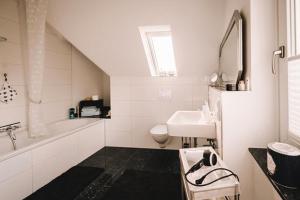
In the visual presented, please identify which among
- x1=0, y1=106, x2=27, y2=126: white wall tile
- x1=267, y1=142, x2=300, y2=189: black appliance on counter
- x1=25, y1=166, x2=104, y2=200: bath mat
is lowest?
x1=25, y1=166, x2=104, y2=200: bath mat

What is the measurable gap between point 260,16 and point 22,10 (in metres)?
3.03

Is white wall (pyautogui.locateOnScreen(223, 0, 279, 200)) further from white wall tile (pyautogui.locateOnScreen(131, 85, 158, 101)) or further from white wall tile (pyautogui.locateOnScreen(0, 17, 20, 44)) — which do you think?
white wall tile (pyautogui.locateOnScreen(0, 17, 20, 44))

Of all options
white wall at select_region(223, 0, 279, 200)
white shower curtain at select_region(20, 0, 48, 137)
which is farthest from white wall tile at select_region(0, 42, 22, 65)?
white wall at select_region(223, 0, 279, 200)

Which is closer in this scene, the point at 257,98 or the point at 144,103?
the point at 257,98

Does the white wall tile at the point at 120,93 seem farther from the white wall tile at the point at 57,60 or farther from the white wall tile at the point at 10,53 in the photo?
the white wall tile at the point at 10,53

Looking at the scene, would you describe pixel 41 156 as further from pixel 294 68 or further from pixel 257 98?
pixel 294 68

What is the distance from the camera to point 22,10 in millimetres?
2820

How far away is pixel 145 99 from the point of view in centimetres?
366

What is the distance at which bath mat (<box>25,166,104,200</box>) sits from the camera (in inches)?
83.3

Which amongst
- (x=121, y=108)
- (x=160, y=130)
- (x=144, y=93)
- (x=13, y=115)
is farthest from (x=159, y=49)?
(x=13, y=115)

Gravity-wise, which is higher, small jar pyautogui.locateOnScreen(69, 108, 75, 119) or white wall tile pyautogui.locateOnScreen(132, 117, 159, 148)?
small jar pyautogui.locateOnScreen(69, 108, 75, 119)

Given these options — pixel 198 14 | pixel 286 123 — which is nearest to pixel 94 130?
pixel 198 14

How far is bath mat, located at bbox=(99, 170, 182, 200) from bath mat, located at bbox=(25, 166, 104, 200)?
1.11 feet

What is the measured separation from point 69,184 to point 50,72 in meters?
1.91
